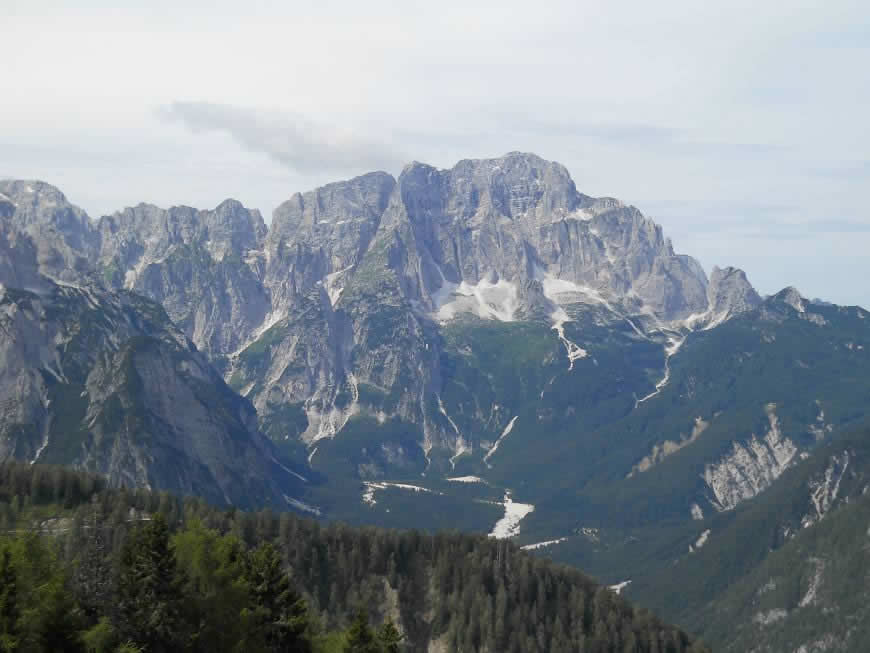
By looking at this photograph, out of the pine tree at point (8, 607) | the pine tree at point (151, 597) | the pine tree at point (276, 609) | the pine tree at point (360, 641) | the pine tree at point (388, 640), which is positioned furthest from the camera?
the pine tree at point (388, 640)

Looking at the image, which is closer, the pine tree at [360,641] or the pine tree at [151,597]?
the pine tree at [151,597]

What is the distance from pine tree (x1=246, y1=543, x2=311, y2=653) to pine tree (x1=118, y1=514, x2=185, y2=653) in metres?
8.30

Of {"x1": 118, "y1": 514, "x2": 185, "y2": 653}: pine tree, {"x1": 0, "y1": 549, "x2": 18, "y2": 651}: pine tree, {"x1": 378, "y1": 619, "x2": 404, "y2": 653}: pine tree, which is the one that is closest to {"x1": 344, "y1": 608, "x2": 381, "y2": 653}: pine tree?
{"x1": 378, "y1": 619, "x2": 404, "y2": 653}: pine tree

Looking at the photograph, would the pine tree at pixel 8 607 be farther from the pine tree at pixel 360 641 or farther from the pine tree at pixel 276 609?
the pine tree at pixel 360 641

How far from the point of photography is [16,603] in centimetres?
8625

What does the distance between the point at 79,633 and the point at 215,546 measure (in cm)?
2621

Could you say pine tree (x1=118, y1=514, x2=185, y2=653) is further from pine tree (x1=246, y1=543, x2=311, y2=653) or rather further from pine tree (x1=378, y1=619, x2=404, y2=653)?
pine tree (x1=378, y1=619, x2=404, y2=653)

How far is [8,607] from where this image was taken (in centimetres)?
8475

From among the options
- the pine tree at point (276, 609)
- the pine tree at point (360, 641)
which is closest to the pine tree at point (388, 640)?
the pine tree at point (360, 641)

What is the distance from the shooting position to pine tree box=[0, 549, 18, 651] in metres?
81.9

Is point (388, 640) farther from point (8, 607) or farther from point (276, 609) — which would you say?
point (8, 607)

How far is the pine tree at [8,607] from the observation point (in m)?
81.9

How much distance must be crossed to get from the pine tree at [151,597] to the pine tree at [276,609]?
327 inches

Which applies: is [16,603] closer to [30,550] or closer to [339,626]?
[30,550]
